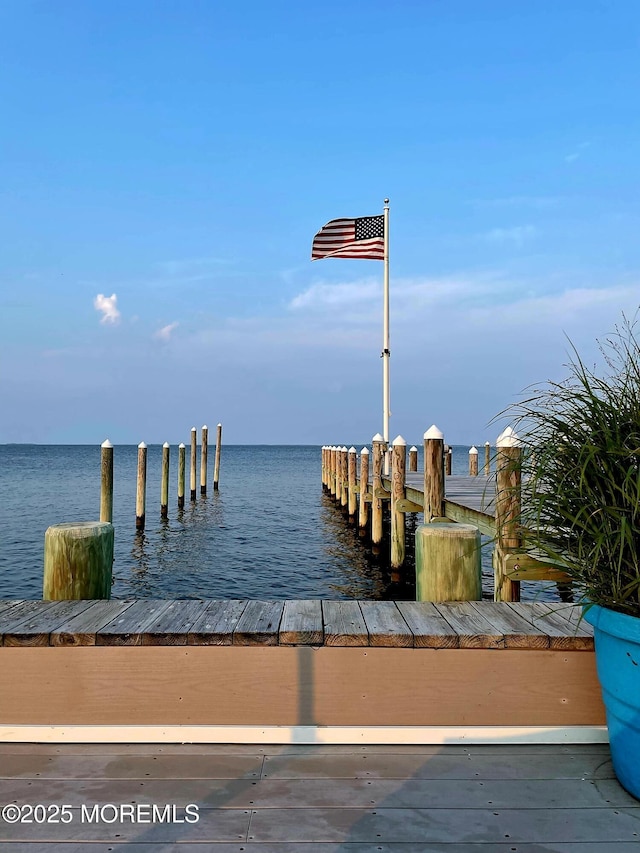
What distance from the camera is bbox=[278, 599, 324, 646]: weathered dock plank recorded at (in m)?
2.60

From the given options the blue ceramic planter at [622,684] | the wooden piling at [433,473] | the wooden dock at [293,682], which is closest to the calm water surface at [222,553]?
the wooden piling at [433,473]

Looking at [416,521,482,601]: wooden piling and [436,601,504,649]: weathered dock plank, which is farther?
[416,521,482,601]: wooden piling

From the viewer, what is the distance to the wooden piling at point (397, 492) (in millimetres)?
10445

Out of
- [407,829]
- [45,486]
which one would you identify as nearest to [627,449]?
[407,829]

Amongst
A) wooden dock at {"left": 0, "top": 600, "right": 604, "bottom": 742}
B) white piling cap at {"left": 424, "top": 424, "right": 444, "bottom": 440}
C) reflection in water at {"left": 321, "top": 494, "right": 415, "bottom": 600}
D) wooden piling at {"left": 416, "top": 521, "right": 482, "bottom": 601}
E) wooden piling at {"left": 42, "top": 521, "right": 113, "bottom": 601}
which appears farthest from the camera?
reflection in water at {"left": 321, "top": 494, "right": 415, "bottom": 600}

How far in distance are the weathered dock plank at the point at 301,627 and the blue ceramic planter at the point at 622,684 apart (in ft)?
3.59

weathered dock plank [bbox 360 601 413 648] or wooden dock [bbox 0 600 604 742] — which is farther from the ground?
weathered dock plank [bbox 360 601 413 648]

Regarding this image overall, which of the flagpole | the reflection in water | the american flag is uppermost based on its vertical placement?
the american flag

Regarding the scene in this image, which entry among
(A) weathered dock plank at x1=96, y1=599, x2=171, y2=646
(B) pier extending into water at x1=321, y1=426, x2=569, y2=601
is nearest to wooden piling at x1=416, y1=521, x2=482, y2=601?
(B) pier extending into water at x1=321, y1=426, x2=569, y2=601

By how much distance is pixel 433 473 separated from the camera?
795 cm

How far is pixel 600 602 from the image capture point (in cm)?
227

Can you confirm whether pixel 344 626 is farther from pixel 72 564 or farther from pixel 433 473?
pixel 433 473

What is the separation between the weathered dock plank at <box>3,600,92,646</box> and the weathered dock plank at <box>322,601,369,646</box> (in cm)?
121

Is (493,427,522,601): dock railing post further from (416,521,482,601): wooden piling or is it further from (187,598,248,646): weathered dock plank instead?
(187,598,248,646): weathered dock plank
